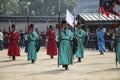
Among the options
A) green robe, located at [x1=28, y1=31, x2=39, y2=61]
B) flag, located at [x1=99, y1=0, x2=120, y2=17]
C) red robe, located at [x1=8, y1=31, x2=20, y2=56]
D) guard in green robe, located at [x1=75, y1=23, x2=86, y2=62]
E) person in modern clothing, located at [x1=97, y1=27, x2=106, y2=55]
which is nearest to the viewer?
flag, located at [x1=99, y1=0, x2=120, y2=17]

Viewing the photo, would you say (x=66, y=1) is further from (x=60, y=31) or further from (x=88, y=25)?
(x=60, y=31)

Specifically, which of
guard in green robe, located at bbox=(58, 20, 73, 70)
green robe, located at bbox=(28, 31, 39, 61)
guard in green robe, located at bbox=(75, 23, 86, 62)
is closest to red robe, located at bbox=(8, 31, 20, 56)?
green robe, located at bbox=(28, 31, 39, 61)

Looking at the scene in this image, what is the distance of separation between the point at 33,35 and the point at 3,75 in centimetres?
491

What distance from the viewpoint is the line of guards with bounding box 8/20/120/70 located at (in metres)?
13.6

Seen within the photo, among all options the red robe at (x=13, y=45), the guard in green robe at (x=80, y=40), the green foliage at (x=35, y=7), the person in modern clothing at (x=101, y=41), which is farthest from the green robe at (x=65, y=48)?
the green foliage at (x=35, y=7)

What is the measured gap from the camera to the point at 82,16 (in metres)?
33.2

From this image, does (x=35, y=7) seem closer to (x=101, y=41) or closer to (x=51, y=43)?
(x=101, y=41)

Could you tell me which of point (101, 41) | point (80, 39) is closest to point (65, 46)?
point (80, 39)

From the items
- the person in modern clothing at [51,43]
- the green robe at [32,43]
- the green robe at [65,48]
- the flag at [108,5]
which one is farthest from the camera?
the person in modern clothing at [51,43]

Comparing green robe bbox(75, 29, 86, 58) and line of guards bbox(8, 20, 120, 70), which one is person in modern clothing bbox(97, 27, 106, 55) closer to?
line of guards bbox(8, 20, 120, 70)

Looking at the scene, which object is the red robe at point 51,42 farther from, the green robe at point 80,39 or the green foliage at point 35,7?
the green foliage at point 35,7

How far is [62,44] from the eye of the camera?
13602 millimetres

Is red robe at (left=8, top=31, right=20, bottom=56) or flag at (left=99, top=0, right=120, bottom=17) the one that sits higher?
flag at (left=99, top=0, right=120, bottom=17)

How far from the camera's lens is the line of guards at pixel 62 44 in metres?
13.6
